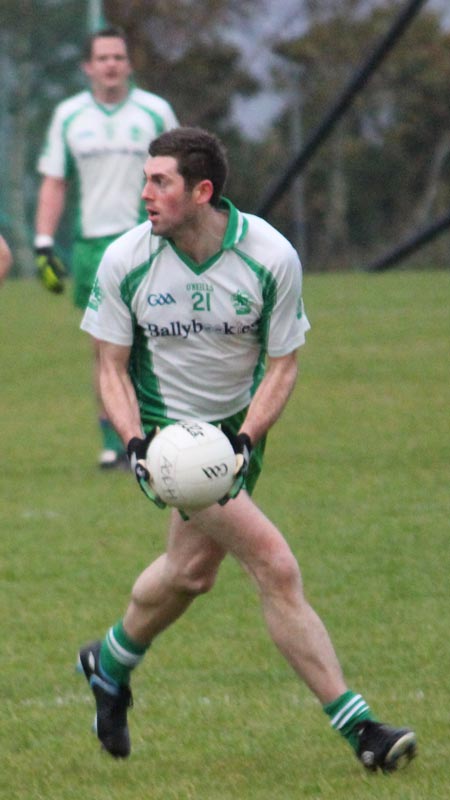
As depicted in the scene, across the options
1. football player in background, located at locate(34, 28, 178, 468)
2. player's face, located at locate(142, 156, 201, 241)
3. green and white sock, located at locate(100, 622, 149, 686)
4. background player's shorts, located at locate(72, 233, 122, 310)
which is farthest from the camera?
background player's shorts, located at locate(72, 233, 122, 310)

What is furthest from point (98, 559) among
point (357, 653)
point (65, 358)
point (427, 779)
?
point (65, 358)

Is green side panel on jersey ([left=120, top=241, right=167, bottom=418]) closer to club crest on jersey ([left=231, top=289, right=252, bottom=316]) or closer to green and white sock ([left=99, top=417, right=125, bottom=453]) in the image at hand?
club crest on jersey ([left=231, top=289, right=252, bottom=316])

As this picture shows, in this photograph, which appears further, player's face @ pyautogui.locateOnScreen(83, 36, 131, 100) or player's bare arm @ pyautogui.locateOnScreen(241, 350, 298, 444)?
player's face @ pyautogui.locateOnScreen(83, 36, 131, 100)

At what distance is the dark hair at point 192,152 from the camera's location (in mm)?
5395

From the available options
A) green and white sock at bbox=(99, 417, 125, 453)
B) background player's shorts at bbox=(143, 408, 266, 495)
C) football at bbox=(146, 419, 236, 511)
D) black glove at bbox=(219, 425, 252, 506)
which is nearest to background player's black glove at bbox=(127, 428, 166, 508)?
football at bbox=(146, 419, 236, 511)

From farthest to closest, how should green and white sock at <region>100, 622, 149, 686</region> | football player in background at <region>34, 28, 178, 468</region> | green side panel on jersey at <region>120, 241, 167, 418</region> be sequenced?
football player in background at <region>34, 28, 178, 468</region>, green and white sock at <region>100, 622, 149, 686</region>, green side panel on jersey at <region>120, 241, 167, 418</region>

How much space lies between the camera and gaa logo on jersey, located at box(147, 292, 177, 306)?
5.47 meters

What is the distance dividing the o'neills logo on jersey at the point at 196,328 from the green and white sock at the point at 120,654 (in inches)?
38.7

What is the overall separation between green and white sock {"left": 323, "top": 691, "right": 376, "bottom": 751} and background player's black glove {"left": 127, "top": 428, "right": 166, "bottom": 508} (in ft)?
2.56

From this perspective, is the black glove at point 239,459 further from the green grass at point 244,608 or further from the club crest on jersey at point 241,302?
the green grass at point 244,608

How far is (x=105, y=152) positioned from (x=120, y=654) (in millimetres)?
5889

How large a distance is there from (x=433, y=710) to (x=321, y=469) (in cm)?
548

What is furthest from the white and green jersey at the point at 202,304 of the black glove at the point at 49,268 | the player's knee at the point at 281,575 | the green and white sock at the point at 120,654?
the black glove at the point at 49,268

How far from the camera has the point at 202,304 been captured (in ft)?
18.0
